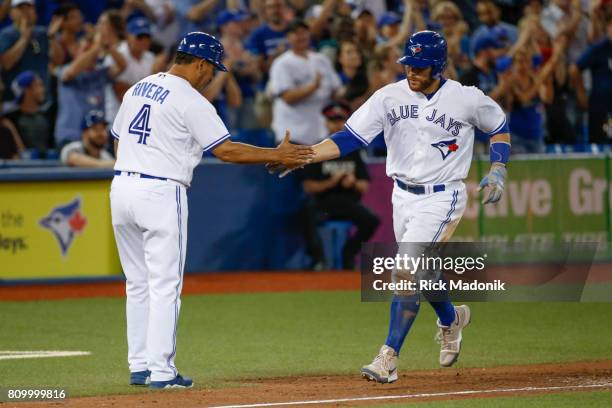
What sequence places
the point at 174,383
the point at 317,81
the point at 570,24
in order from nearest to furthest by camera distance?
the point at 174,383 → the point at 317,81 → the point at 570,24

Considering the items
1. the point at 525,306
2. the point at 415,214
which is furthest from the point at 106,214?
the point at 415,214

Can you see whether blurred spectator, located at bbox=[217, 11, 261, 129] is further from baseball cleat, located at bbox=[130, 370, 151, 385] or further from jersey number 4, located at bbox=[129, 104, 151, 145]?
baseball cleat, located at bbox=[130, 370, 151, 385]

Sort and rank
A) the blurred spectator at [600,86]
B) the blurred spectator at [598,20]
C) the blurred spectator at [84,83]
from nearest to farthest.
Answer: the blurred spectator at [84,83], the blurred spectator at [600,86], the blurred spectator at [598,20]

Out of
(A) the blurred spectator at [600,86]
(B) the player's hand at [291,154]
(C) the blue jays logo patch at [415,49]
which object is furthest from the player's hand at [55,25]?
(C) the blue jays logo patch at [415,49]

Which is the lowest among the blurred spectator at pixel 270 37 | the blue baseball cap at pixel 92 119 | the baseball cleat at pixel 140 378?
the baseball cleat at pixel 140 378

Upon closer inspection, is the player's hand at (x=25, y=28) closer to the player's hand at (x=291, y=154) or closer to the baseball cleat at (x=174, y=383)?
the player's hand at (x=291, y=154)

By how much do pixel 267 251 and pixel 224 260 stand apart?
63cm

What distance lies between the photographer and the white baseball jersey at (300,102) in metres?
16.0

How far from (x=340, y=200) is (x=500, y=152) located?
7274 millimetres

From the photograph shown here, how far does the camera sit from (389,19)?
61.3 ft

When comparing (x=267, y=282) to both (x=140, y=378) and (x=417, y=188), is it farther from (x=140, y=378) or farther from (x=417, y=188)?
(x=140, y=378)

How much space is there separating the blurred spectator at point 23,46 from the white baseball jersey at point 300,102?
2924 millimetres

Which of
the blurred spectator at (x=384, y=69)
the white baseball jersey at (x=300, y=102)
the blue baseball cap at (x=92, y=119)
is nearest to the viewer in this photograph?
the blue baseball cap at (x=92, y=119)

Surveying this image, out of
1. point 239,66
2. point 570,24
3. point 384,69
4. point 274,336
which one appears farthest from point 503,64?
point 274,336
